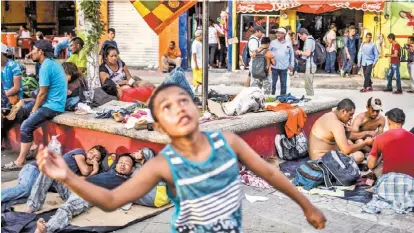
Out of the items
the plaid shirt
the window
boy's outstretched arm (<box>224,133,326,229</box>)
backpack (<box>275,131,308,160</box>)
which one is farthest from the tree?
the window

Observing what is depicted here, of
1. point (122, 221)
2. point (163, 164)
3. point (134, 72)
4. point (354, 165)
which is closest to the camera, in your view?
point (163, 164)

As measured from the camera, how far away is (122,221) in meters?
5.75

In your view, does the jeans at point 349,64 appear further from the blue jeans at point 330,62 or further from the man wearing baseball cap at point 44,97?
the man wearing baseball cap at point 44,97

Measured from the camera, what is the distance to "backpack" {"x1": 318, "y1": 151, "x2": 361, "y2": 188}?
6.87m

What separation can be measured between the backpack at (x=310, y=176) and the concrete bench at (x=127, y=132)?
101 cm

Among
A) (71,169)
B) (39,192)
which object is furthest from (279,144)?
(39,192)

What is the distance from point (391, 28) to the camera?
61.6 feet

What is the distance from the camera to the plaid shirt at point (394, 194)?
6.09 metres

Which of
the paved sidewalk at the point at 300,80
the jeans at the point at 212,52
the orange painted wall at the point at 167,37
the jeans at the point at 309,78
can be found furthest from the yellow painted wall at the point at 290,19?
the jeans at the point at 309,78

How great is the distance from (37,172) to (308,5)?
584 inches

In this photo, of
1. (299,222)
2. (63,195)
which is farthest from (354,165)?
(63,195)

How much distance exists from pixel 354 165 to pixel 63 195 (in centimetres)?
340

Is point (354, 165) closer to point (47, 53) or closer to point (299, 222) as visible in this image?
point (299, 222)

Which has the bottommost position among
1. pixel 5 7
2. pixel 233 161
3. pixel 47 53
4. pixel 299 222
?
pixel 299 222
